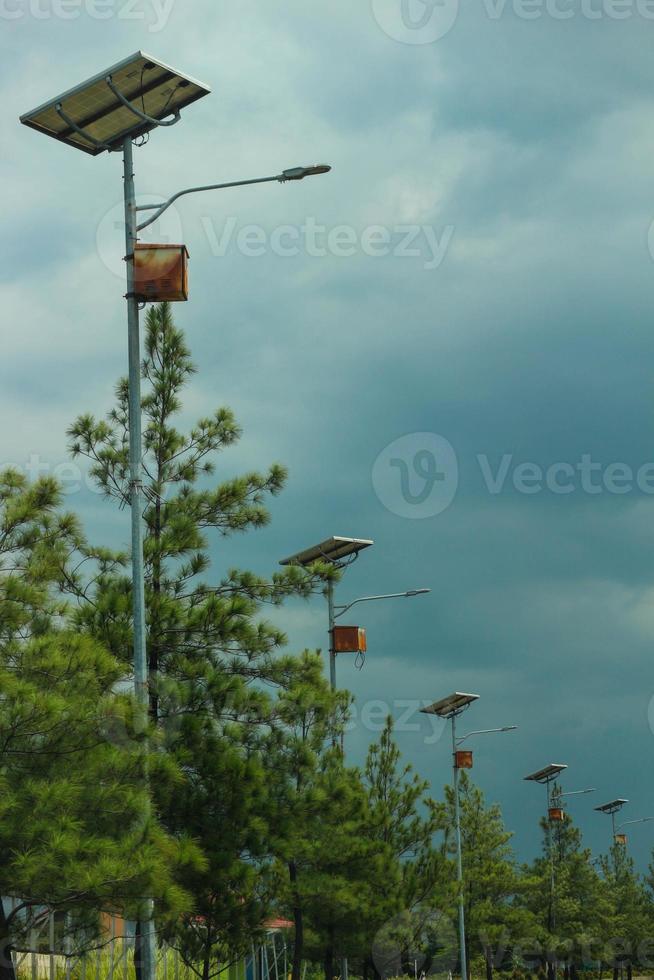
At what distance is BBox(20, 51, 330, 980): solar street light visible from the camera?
41.5ft

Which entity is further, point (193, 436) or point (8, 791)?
point (193, 436)

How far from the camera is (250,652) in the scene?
50.9 ft

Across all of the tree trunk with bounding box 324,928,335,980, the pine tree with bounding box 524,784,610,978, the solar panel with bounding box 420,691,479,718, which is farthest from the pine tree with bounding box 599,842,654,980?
the tree trunk with bounding box 324,928,335,980

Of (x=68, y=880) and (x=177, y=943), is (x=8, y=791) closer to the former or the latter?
(x=68, y=880)

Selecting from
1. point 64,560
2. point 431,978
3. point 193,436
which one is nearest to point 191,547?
point 193,436

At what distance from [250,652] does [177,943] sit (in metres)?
5.59

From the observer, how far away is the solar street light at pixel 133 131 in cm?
1266

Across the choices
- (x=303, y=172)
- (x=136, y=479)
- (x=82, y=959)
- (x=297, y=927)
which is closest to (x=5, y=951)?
(x=82, y=959)

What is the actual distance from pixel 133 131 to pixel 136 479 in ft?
12.4

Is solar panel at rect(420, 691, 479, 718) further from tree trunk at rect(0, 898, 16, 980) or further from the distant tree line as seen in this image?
tree trunk at rect(0, 898, 16, 980)

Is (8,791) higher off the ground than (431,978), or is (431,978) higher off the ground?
(8,791)

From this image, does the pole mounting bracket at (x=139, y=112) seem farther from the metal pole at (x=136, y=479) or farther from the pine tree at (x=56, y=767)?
the pine tree at (x=56, y=767)

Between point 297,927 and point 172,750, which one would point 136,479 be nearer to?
point 172,750

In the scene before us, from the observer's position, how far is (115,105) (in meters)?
13.2
